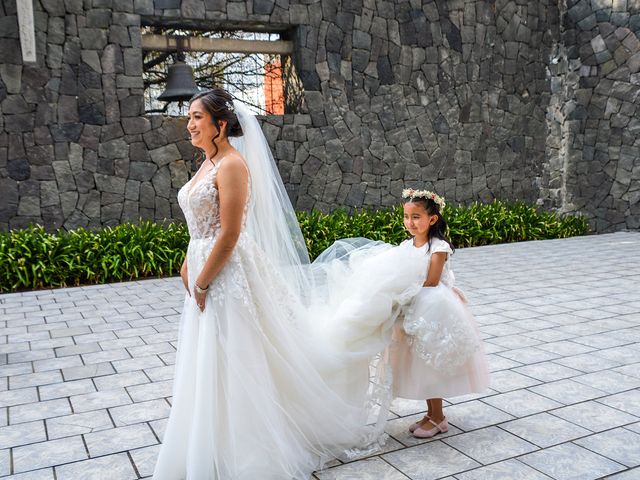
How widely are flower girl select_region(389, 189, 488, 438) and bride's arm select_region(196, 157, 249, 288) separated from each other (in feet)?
2.74

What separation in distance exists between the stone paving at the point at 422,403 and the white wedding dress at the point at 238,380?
26 cm

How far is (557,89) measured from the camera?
38.5 feet

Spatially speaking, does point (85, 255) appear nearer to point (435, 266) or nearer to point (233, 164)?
point (233, 164)

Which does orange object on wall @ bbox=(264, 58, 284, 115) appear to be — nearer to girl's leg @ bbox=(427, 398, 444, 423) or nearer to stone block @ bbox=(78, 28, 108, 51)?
stone block @ bbox=(78, 28, 108, 51)

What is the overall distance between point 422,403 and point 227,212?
173cm

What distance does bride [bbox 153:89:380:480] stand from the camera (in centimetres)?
250

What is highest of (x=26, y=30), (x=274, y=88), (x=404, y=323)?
(x=26, y=30)

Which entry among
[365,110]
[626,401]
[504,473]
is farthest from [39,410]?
[365,110]

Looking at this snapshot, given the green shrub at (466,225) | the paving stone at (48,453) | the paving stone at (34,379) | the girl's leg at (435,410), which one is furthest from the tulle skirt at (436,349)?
the green shrub at (466,225)

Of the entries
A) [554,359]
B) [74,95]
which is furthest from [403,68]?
[554,359]

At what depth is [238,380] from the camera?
252cm

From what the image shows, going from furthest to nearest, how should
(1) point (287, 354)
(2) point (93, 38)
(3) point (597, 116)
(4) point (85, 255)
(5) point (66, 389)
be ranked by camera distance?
(3) point (597, 116)
(2) point (93, 38)
(4) point (85, 255)
(5) point (66, 389)
(1) point (287, 354)

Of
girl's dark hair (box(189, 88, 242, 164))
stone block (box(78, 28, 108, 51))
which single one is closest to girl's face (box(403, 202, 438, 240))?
girl's dark hair (box(189, 88, 242, 164))

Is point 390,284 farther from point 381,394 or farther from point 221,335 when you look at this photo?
point 221,335
